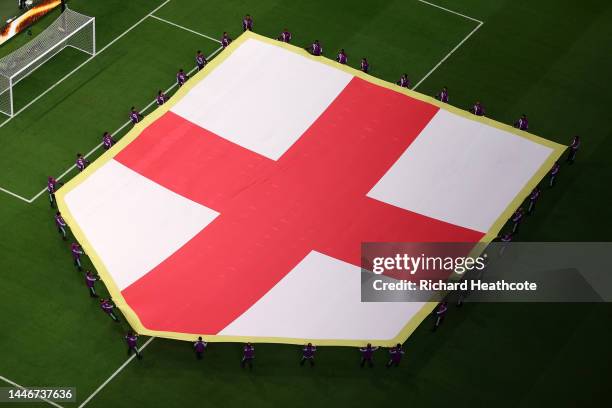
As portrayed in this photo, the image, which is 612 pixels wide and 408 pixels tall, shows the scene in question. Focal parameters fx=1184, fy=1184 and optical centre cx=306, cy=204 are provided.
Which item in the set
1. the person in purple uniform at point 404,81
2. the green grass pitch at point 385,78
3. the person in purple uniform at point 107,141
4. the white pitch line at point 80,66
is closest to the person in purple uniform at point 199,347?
the green grass pitch at point 385,78

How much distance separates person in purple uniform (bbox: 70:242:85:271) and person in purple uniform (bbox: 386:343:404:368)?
8.26 m

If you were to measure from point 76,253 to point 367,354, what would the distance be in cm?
782

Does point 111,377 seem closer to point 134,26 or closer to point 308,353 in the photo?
point 308,353

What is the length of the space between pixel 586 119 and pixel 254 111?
10.0 meters

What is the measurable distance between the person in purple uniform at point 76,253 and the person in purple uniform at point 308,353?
631 centimetres

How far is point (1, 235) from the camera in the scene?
31.2 metres

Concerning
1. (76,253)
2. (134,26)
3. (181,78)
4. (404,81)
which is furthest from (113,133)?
(404,81)

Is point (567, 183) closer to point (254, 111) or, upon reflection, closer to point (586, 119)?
point (586, 119)

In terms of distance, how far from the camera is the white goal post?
34875mm

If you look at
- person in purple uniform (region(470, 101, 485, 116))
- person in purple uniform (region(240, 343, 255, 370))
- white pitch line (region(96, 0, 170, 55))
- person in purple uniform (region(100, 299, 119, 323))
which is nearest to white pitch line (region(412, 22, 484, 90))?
person in purple uniform (region(470, 101, 485, 116))

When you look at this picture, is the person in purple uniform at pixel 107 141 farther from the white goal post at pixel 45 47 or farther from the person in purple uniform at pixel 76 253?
the person in purple uniform at pixel 76 253

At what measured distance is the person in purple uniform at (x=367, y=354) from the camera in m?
28.1

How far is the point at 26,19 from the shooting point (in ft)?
125

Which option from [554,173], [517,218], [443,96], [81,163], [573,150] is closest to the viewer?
[517,218]
